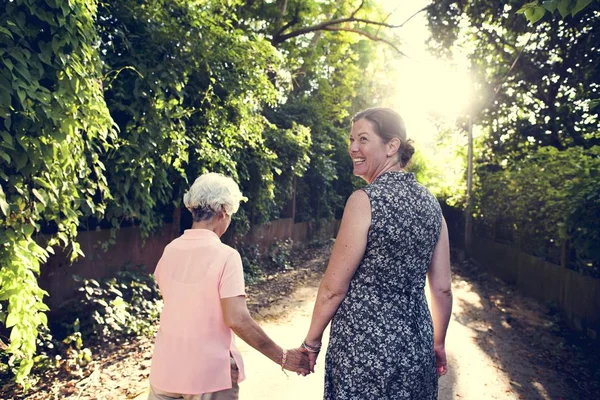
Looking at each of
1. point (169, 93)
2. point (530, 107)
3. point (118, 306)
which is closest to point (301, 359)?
point (118, 306)

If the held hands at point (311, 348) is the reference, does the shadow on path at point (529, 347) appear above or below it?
below

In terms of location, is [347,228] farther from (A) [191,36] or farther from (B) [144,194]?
(A) [191,36]

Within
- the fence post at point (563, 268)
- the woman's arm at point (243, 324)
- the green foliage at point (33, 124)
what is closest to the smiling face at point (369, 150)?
the woman's arm at point (243, 324)

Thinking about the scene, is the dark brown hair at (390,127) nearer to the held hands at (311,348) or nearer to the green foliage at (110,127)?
the held hands at (311,348)

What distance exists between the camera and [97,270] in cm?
623

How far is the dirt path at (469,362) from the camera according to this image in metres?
4.49

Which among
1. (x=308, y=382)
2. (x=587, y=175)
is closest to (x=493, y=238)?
(x=587, y=175)

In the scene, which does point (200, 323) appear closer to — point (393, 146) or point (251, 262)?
point (393, 146)

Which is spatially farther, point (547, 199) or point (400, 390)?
point (547, 199)

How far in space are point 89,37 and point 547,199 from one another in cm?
749

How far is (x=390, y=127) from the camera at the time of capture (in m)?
2.41

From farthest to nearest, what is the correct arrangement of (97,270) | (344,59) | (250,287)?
(344,59) < (250,287) < (97,270)

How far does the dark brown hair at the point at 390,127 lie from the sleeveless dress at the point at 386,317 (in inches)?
8.4

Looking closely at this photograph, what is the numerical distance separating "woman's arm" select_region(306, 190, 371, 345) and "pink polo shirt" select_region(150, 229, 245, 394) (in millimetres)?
418
